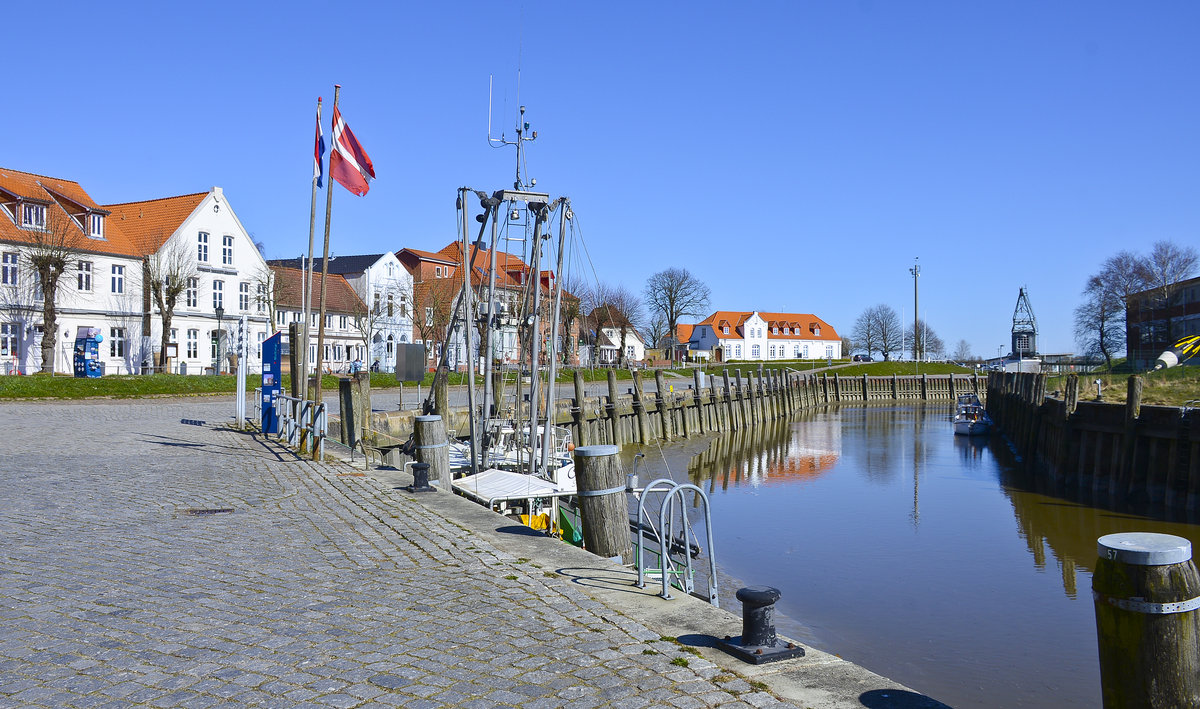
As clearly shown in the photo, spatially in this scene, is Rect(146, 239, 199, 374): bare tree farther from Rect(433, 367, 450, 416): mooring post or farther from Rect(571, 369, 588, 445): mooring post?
Rect(433, 367, 450, 416): mooring post

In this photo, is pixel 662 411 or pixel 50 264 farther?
pixel 50 264

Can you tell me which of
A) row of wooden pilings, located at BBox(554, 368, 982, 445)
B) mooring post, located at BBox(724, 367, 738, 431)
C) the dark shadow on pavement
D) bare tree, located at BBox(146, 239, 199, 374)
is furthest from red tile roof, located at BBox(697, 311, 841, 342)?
the dark shadow on pavement

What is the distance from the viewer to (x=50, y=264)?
43.0 meters

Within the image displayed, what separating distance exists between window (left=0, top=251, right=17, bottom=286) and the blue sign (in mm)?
29212

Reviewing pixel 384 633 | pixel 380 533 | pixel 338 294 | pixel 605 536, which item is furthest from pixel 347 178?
pixel 338 294

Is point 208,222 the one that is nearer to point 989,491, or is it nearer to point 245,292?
point 245,292

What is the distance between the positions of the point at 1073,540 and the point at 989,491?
27.1 ft

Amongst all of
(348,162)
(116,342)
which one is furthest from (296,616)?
(116,342)

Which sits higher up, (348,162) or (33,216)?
(33,216)

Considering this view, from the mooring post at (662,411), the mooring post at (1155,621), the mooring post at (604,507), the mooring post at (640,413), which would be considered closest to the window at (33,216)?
the mooring post at (640,413)

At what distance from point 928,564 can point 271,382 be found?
15.6 metres

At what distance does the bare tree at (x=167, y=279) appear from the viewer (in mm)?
49406

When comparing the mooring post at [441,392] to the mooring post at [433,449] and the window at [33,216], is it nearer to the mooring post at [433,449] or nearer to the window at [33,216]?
the mooring post at [433,449]

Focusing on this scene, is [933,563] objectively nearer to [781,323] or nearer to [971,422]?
[971,422]
